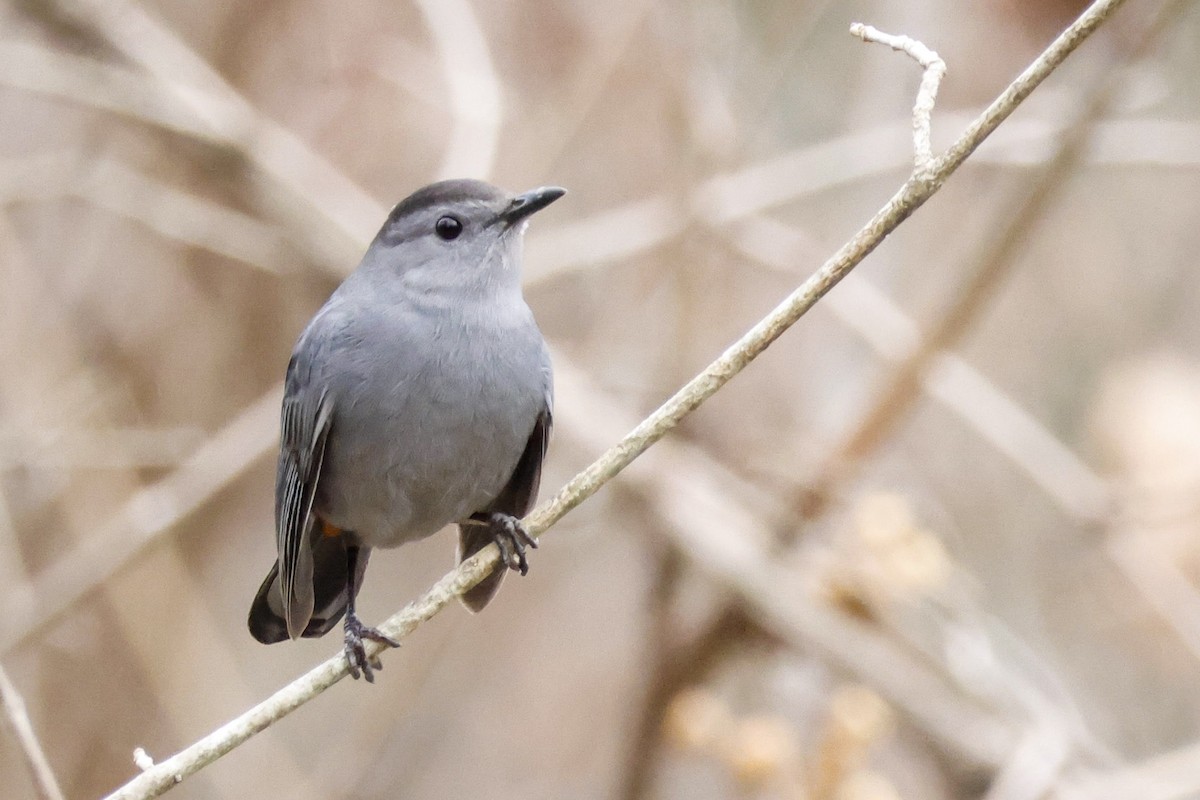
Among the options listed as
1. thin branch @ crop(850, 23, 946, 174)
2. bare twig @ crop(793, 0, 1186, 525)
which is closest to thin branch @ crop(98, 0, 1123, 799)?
thin branch @ crop(850, 23, 946, 174)

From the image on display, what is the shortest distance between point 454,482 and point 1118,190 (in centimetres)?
487

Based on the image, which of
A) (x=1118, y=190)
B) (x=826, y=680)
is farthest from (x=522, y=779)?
(x=1118, y=190)

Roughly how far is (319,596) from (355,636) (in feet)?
2.03

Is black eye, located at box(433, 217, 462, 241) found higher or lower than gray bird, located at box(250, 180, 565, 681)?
higher

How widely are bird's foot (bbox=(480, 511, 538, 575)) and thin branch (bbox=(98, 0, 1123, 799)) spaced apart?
1.82 ft

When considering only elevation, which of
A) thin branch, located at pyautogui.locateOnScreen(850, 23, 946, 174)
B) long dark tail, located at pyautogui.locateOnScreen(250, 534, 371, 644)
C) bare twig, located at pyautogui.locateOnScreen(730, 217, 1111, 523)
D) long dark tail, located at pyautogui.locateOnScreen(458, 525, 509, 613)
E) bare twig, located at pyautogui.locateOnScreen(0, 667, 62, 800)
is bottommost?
long dark tail, located at pyautogui.locateOnScreen(250, 534, 371, 644)

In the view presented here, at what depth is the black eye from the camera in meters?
4.00

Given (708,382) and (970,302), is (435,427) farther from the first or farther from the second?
(970,302)

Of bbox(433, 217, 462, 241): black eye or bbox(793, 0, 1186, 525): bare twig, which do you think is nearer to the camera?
bbox(433, 217, 462, 241): black eye

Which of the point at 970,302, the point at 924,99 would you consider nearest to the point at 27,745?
the point at 924,99

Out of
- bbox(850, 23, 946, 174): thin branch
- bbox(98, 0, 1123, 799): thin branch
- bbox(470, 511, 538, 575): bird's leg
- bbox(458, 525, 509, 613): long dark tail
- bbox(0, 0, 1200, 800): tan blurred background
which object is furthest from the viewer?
bbox(0, 0, 1200, 800): tan blurred background

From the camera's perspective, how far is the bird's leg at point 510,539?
12.0 feet

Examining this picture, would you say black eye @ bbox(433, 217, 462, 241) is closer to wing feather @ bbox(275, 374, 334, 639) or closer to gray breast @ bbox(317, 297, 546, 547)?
gray breast @ bbox(317, 297, 546, 547)

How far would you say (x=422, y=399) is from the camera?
3693mm
